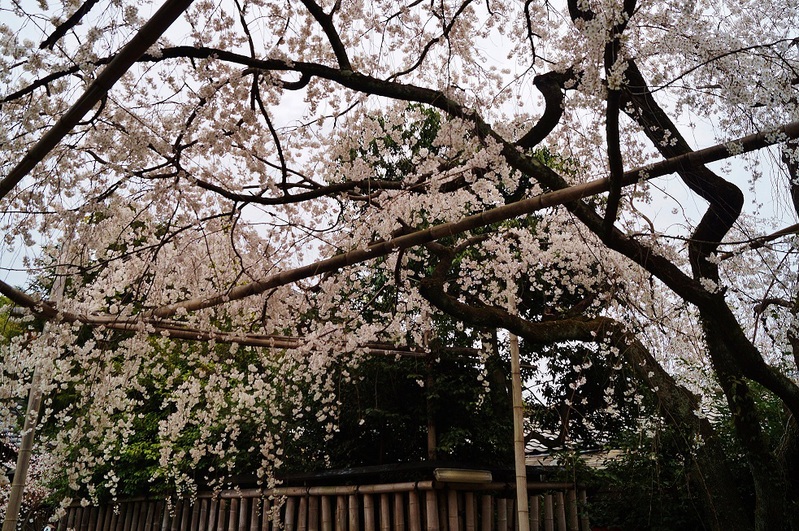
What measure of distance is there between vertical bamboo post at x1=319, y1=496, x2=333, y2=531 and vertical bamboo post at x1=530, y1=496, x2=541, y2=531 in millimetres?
1901

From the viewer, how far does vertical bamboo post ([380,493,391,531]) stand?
5.29 metres

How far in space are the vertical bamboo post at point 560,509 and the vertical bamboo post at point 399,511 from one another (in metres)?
1.43

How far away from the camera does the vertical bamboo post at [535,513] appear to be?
17.2 feet

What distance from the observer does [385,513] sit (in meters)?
5.32

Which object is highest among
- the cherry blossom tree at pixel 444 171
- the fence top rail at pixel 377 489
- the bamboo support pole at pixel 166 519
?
the cherry blossom tree at pixel 444 171

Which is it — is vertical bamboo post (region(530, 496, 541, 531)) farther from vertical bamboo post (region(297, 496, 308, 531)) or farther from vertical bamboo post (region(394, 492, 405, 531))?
vertical bamboo post (region(297, 496, 308, 531))

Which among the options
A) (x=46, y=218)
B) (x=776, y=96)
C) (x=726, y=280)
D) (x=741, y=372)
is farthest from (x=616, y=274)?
(x=46, y=218)

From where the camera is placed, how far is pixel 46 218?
11.4 ft

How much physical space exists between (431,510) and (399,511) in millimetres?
362

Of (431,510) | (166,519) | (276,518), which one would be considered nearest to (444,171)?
(431,510)

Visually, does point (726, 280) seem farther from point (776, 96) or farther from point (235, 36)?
point (235, 36)

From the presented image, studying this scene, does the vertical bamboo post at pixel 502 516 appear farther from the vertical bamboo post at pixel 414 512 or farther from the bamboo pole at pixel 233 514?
the bamboo pole at pixel 233 514

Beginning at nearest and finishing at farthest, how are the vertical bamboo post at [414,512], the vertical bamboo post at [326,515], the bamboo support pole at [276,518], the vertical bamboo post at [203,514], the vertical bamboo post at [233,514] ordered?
the vertical bamboo post at [414,512], the vertical bamboo post at [326,515], the bamboo support pole at [276,518], the vertical bamboo post at [233,514], the vertical bamboo post at [203,514]

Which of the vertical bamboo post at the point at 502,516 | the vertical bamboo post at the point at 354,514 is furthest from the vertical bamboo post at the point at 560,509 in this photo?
the vertical bamboo post at the point at 354,514
